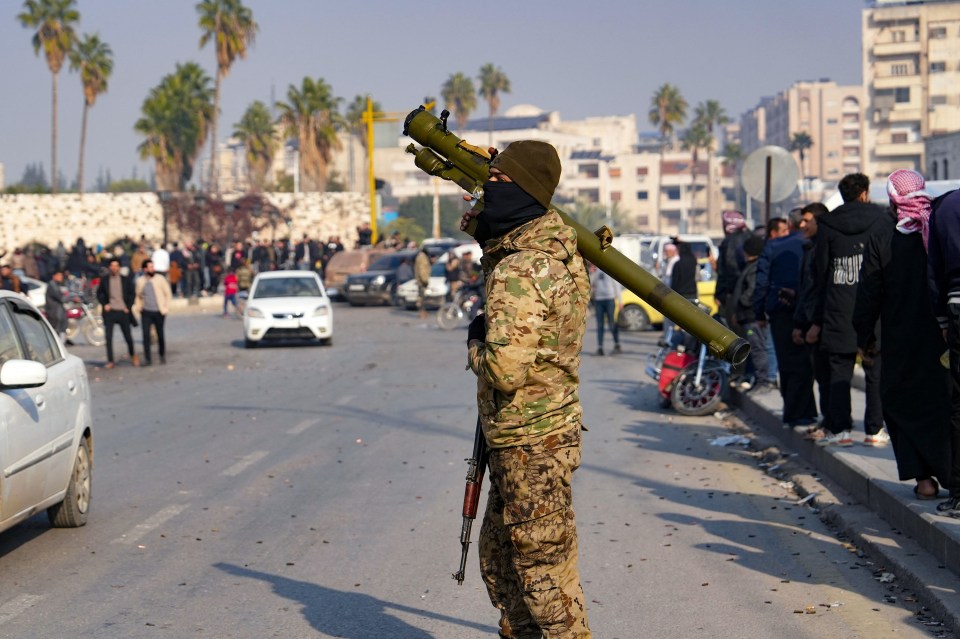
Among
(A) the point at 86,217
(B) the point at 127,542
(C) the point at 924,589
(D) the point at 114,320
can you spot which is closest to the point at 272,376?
(D) the point at 114,320

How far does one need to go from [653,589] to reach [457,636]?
4.38 ft

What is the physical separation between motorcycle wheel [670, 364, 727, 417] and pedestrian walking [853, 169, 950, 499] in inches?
256

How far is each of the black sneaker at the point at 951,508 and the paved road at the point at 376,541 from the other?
0.51 metres

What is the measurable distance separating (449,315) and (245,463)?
19.6 metres

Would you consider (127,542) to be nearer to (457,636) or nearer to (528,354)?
(457,636)

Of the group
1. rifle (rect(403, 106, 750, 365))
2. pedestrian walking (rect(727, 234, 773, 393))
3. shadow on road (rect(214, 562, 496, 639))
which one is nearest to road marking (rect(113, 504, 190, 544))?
shadow on road (rect(214, 562, 496, 639))

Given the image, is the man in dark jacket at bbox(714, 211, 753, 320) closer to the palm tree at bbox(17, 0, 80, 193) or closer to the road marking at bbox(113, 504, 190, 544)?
the road marking at bbox(113, 504, 190, 544)

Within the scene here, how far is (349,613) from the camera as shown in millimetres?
6203

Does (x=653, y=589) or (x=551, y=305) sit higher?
(x=551, y=305)

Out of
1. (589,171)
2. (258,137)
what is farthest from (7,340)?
(589,171)

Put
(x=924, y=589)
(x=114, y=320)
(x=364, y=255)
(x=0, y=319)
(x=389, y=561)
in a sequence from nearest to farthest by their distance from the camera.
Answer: (x=924, y=589), (x=389, y=561), (x=0, y=319), (x=114, y=320), (x=364, y=255)

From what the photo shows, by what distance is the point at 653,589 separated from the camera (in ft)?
21.9

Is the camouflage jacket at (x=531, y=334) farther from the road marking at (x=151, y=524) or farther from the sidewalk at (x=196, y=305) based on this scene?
the sidewalk at (x=196, y=305)

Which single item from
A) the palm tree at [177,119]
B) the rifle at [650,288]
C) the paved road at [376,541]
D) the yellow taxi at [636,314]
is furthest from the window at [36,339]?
the palm tree at [177,119]
